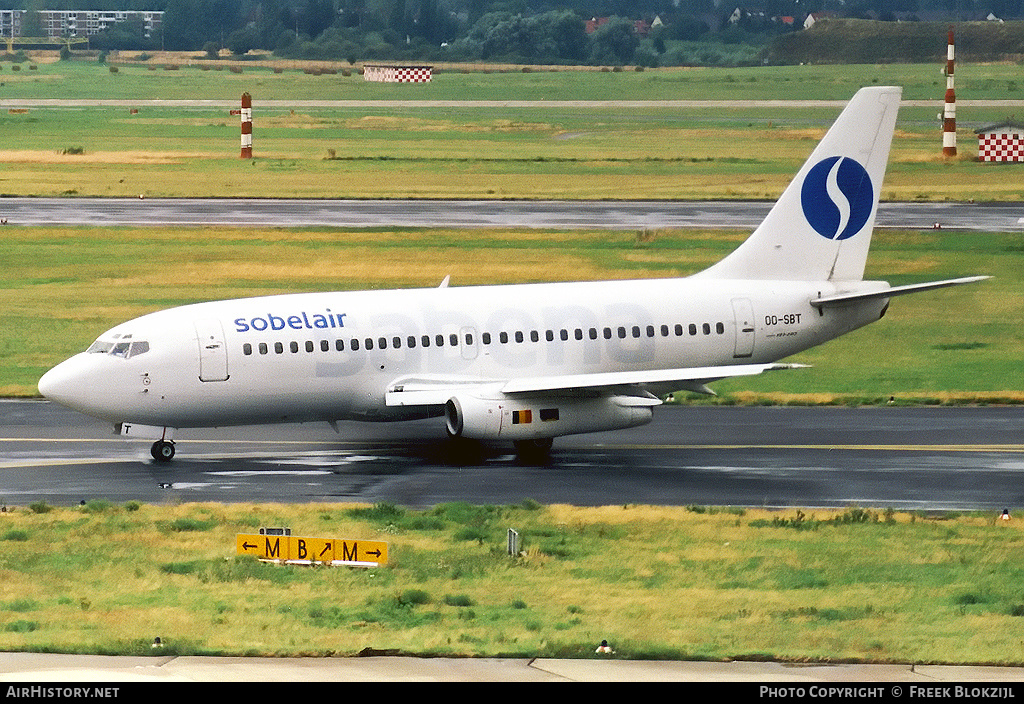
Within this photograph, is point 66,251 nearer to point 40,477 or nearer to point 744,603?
point 40,477

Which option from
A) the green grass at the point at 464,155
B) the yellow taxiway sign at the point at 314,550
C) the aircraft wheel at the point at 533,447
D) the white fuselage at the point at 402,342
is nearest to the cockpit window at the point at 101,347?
the white fuselage at the point at 402,342

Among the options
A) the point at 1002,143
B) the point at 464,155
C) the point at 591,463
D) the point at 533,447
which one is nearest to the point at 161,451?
the point at 533,447

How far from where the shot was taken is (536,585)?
1091 inches

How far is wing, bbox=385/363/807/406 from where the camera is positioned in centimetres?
3872

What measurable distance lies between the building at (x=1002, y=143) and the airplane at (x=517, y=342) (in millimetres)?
69790

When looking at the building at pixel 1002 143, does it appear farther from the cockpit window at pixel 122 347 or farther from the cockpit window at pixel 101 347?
the cockpit window at pixel 101 347

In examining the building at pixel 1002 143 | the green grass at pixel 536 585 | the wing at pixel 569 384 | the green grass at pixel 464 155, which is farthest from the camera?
the building at pixel 1002 143

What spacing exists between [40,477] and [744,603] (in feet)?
58.1

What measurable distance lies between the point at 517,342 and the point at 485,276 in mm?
26788

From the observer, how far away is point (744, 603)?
26438mm

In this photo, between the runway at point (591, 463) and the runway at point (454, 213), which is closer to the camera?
the runway at point (591, 463)

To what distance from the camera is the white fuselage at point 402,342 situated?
127ft

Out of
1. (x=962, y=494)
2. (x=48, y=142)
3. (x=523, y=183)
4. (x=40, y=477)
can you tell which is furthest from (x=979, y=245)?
(x=48, y=142)

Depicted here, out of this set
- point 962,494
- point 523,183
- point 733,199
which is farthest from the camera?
point 523,183
